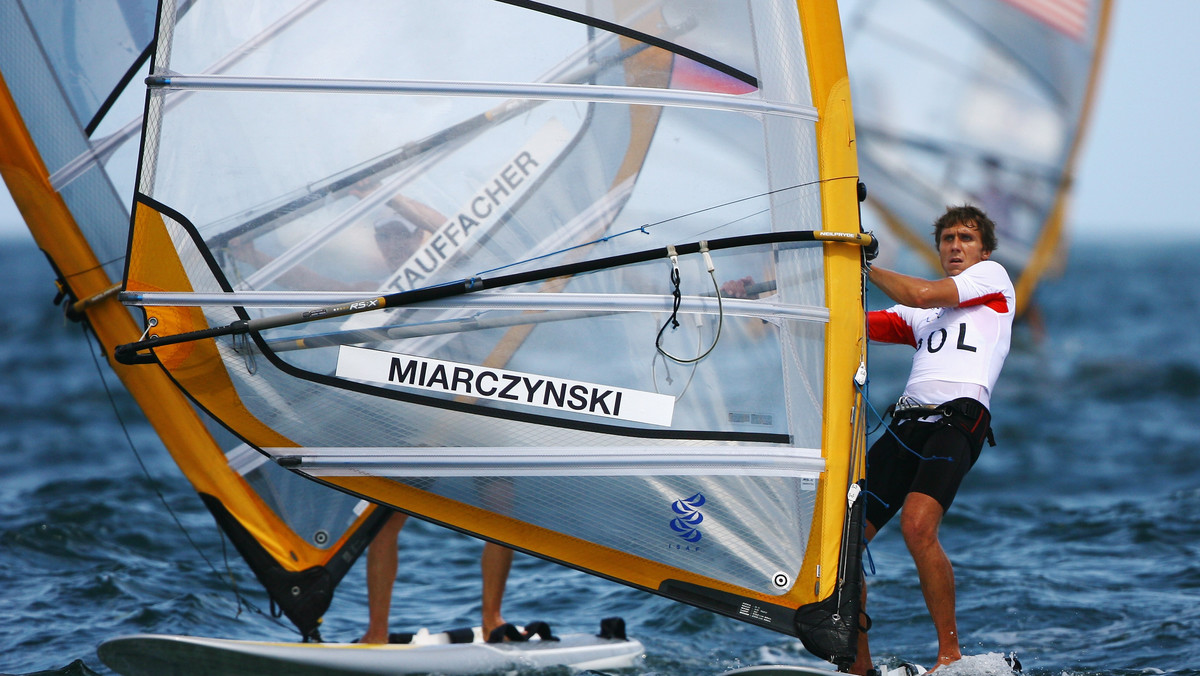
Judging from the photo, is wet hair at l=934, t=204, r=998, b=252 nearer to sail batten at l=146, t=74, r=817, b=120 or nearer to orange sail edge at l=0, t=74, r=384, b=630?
sail batten at l=146, t=74, r=817, b=120

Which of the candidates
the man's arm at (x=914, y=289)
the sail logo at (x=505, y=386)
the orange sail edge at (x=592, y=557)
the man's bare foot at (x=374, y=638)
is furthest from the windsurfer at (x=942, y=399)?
the man's bare foot at (x=374, y=638)

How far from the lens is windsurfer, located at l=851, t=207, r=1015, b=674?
10.8ft

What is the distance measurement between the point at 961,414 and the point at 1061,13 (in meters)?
10.2

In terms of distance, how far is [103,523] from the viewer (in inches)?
243

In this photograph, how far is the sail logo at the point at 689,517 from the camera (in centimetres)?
328

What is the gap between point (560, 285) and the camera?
3281 millimetres

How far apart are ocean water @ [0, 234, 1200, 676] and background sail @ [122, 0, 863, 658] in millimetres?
944

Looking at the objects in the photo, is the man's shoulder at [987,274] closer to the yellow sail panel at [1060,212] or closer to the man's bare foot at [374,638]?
the man's bare foot at [374,638]

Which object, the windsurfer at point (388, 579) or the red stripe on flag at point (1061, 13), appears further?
the red stripe on flag at point (1061, 13)

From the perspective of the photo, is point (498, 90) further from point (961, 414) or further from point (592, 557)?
point (961, 414)

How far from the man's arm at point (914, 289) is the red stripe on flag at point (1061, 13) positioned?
10.2 metres

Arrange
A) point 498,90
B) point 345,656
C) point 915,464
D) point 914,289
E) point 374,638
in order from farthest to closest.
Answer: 1. point 374,638
2. point 345,656
3. point 915,464
4. point 498,90
5. point 914,289

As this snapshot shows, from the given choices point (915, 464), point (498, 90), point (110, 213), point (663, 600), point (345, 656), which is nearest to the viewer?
point (498, 90)

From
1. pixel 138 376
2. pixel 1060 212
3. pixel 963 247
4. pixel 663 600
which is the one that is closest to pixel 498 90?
pixel 963 247
